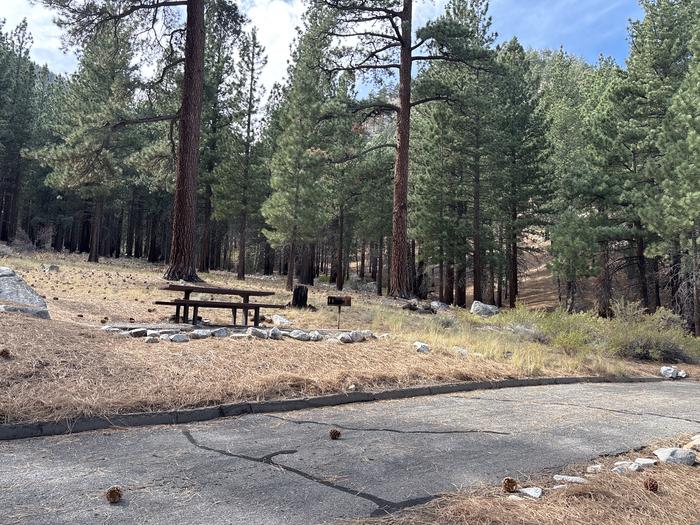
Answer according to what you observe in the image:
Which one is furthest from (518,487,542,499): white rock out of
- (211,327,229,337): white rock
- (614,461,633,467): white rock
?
(211,327,229,337): white rock

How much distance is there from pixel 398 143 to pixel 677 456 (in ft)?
54.2

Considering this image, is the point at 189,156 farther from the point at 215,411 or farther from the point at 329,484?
the point at 329,484

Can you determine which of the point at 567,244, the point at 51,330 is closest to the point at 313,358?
the point at 51,330

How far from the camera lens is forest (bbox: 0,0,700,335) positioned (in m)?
17.2

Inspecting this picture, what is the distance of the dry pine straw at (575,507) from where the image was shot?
294 centimetres

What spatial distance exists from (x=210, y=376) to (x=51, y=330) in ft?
7.83

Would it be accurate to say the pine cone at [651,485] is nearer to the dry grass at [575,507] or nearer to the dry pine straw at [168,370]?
the dry grass at [575,507]

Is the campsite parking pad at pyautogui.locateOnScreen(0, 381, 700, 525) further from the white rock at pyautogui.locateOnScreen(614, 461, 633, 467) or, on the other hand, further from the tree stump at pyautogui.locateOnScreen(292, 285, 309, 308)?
the tree stump at pyautogui.locateOnScreen(292, 285, 309, 308)

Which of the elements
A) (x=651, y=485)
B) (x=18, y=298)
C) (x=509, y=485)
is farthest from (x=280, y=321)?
(x=651, y=485)

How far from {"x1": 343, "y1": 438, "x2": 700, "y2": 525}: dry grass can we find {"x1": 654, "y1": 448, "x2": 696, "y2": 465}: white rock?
561 millimetres

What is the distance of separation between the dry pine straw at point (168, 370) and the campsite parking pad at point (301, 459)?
1.41 feet

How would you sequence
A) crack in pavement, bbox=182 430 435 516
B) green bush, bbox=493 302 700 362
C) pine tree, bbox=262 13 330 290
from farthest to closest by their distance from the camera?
pine tree, bbox=262 13 330 290 < green bush, bbox=493 302 700 362 < crack in pavement, bbox=182 430 435 516

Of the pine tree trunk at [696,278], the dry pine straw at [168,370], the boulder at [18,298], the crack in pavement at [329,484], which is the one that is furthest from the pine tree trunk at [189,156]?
the pine tree trunk at [696,278]

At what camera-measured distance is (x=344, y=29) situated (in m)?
19.2
